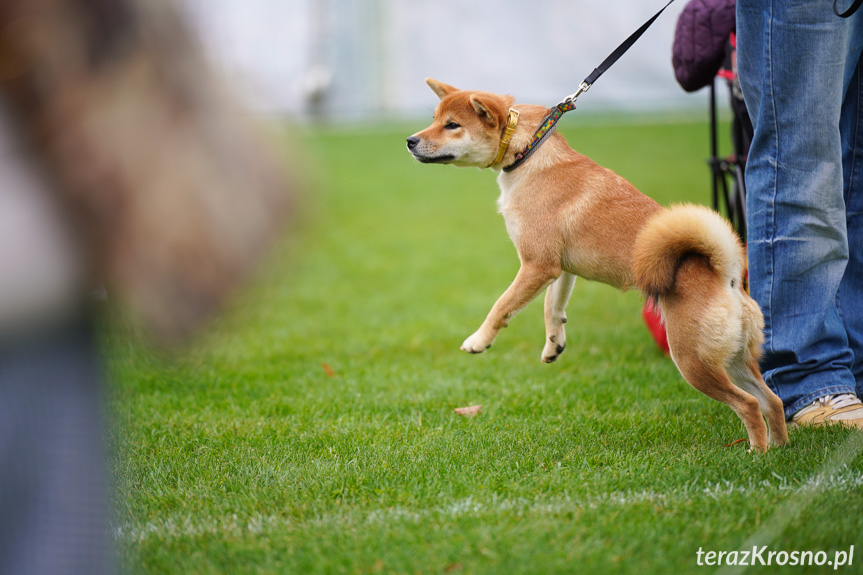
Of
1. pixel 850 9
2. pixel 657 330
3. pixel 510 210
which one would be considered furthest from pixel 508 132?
pixel 657 330

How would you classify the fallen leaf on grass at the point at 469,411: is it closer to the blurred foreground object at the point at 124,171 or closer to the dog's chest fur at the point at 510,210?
the dog's chest fur at the point at 510,210

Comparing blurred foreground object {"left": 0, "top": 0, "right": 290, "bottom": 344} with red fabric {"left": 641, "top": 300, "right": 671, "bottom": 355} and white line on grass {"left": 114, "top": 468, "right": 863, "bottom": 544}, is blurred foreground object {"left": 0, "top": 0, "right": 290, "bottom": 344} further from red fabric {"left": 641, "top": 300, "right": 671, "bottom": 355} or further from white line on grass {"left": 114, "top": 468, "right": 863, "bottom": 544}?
red fabric {"left": 641, "top": 300, "right": 671, "bottom": 355}

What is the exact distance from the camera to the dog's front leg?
289 cm

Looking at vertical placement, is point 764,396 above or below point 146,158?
below

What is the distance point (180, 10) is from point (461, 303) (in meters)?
4.93

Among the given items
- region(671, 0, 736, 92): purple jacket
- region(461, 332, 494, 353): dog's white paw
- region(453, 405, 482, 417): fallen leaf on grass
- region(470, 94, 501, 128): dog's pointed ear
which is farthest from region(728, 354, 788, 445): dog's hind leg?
region(671, 0, 736, 92): purple jacket

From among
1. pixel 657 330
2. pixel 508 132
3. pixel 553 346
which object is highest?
pixel 508 132

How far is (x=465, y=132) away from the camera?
10.6 feet

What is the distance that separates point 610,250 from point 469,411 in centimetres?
96

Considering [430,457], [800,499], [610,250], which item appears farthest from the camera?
[610,250]

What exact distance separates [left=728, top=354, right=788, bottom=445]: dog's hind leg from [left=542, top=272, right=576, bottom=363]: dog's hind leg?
0.70 metres

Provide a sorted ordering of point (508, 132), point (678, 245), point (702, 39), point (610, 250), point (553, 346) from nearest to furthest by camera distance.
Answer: point (678, 245) → point (610, 250) → point (508, 132) → point (553, 346) → point (702, 39)

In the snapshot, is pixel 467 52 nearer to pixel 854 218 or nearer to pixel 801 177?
pixel 854 218

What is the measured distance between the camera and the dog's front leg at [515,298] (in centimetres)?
289
